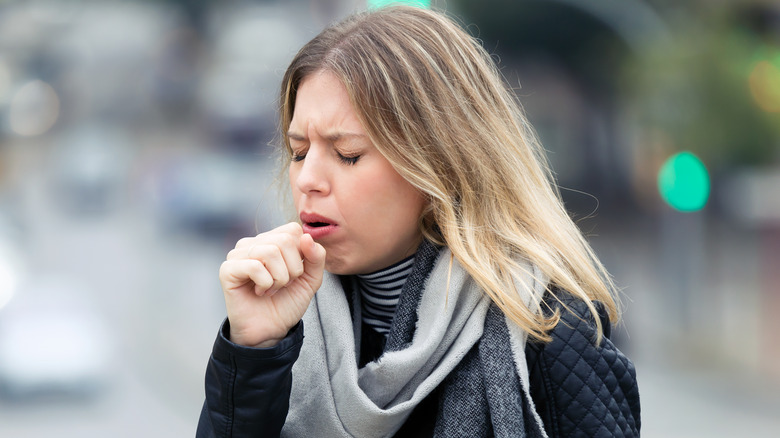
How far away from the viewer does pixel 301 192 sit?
172cm

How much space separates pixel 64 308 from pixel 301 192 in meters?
9.43

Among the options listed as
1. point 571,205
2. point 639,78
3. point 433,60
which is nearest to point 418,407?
point 433,60

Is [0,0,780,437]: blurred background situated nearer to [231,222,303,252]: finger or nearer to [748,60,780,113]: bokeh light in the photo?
[748,60,780,113]: bokeh light

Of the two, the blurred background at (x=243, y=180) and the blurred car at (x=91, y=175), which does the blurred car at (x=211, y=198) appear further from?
the blurred car at (x=91, y=175)

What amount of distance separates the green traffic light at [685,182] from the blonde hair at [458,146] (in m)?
8.48

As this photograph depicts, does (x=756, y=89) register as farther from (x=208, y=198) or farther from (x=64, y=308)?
(x=208, y=198)

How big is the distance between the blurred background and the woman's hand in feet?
2.32

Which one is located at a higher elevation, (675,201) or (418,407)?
(675,201)

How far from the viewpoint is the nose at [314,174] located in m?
1.68

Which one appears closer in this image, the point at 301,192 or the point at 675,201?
the point at 301,192

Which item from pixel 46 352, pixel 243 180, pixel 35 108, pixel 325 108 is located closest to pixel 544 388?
pixel 325 108

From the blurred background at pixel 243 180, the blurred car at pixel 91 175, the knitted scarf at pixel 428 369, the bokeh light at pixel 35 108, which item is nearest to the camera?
the knitted scarf at pixel 428 369

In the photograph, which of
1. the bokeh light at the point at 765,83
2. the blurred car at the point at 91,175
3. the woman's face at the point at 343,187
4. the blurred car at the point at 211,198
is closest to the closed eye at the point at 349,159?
the woman's face at the point at 343,187

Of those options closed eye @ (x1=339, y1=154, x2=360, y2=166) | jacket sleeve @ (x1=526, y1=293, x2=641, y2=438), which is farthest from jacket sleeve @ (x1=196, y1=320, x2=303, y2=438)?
jacket sleeve @ (x1=526, y1=293, x2=641, y2=438)
